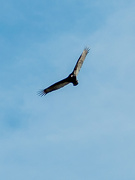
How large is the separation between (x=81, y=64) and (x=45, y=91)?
580cm

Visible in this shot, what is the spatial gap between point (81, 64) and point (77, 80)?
198cm

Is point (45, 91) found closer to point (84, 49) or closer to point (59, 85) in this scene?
point (59, 85)

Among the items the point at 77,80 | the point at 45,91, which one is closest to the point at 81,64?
the point at 77,80

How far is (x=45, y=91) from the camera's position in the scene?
60875 millimetres

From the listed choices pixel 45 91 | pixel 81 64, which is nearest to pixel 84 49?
pixel 81 64

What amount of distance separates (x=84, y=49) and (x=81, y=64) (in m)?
2.35

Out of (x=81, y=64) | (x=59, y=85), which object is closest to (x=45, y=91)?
(x=59, y=85)

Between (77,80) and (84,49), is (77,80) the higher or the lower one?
the lower one

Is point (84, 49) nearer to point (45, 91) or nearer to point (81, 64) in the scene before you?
point (81, 64)

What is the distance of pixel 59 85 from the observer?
198 feet

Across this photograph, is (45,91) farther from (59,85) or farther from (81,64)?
(81,64)

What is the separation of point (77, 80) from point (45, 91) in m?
4.86

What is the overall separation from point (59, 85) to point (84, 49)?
5.24 meters

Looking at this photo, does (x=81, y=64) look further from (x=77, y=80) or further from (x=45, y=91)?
(x=45, y=91)
